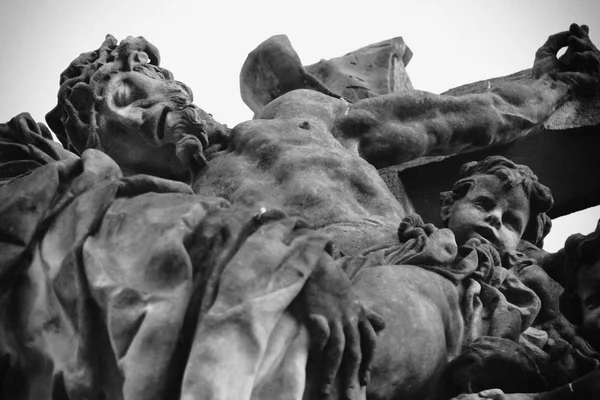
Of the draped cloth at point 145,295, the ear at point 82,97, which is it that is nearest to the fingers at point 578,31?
the ear at point 82,97

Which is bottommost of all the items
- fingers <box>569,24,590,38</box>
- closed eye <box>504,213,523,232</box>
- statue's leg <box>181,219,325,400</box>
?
closed eye <box>504,213,523,232</box>

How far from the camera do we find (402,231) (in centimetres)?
354

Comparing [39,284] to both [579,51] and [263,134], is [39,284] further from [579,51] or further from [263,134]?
[579,51]

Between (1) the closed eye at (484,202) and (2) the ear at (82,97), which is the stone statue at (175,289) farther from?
(2) the ear at (82,97)

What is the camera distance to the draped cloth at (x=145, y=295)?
2.32 meters

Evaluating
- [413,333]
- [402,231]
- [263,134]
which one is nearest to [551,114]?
[263,134]

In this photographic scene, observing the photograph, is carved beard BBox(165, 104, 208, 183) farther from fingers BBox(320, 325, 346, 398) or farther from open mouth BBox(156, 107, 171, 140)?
fingers BBox(320, 325, 346, 398)

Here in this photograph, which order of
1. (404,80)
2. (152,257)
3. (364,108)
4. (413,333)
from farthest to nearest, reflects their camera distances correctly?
1. (404,80)
2. (364,108)
3. (413,333)
4. (152,257)

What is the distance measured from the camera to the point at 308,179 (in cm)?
403

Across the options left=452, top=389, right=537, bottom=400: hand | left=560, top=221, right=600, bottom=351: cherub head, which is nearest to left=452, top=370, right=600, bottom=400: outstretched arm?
left=452, top=389, right=537, bottom=400: hand

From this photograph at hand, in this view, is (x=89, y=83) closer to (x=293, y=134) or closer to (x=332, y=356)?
(x=293, y=134)

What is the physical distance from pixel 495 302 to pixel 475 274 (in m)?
0.09

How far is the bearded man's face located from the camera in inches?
165

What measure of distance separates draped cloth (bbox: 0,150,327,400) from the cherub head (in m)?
0.99
